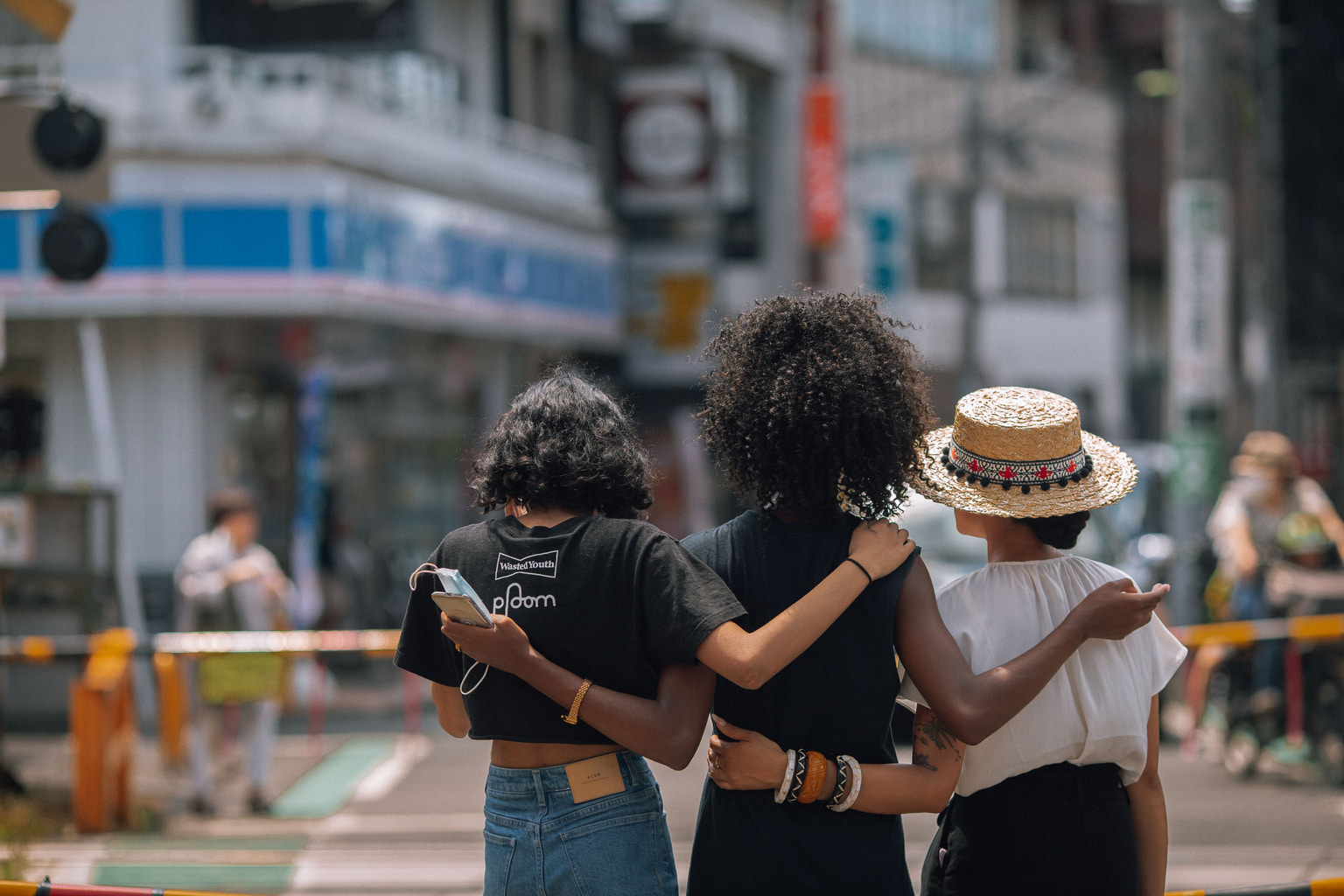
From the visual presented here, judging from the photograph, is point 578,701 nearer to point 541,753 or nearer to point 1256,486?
point 541,753

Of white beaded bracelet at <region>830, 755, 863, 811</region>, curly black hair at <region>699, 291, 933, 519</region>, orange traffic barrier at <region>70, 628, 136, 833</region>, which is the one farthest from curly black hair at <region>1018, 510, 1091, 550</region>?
orange traffic barrier at <region>70, 628, 136, 833</region>

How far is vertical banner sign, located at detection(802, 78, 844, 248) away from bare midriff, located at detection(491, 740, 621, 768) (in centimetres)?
2026

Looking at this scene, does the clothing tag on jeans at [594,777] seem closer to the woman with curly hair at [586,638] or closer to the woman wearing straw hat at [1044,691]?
the woman with curly hair at [586,638]

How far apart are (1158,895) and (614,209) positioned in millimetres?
18054

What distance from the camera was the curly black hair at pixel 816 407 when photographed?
2.73 m

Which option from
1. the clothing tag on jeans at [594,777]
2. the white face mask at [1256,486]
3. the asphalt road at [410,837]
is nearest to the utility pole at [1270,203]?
the white face mask at [1256,486]

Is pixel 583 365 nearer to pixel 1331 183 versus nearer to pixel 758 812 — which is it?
pixel 758 812

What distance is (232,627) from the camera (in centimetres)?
898

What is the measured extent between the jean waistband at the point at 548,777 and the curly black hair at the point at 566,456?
1.52 feet

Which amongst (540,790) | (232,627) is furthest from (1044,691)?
(232,627)

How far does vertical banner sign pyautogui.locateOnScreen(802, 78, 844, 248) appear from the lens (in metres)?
22.4

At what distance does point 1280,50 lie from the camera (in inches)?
568

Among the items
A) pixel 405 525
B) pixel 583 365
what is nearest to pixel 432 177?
pixel 405 525

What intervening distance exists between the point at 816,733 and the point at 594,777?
1.40ft
